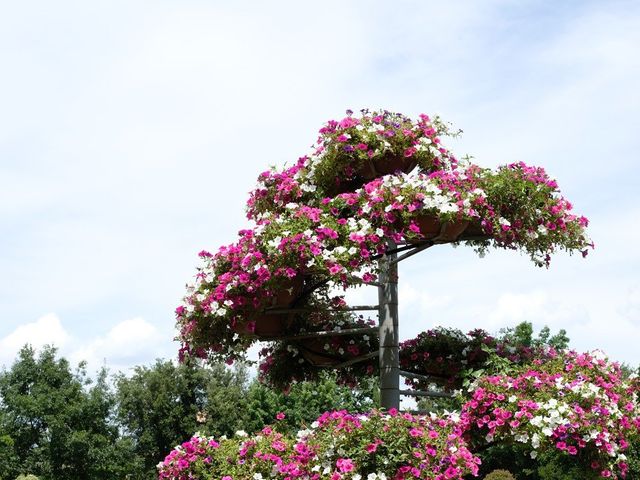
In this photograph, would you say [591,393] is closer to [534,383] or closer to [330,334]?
[534,383]

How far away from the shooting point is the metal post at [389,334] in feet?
24.4

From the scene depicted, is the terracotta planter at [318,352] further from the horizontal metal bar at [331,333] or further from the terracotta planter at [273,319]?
the terracotta planter at [273,319]

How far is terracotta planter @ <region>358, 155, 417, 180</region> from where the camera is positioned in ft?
24.6

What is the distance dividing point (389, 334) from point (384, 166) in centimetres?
160

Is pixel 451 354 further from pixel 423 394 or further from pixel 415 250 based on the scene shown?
pixel 415 250

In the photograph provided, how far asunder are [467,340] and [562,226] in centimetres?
184

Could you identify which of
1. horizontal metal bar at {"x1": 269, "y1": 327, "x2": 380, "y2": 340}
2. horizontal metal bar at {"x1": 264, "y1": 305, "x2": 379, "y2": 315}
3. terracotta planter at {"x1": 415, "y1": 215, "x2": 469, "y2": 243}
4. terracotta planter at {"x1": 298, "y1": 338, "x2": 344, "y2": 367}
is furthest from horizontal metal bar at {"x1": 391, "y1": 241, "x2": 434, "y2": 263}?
terracotta planter at {"x1": 298, "y1": 338, "x2": 344, "y2": 367}

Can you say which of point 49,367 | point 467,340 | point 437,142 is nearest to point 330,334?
point 467,340

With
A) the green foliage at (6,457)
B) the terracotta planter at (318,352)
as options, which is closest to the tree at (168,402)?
the green foliage at (6,457)

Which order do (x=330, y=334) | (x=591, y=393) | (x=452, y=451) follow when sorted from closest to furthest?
(x=452, y=451), (x=591, y=393), (x=330, y=334)

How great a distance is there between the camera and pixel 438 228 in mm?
6758

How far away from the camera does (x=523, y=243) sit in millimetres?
6961

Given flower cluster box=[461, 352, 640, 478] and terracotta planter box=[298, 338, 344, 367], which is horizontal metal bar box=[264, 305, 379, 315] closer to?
terracotta planter box=[298, 338, 344, 367]

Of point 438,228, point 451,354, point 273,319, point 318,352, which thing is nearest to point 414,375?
point 451,354
